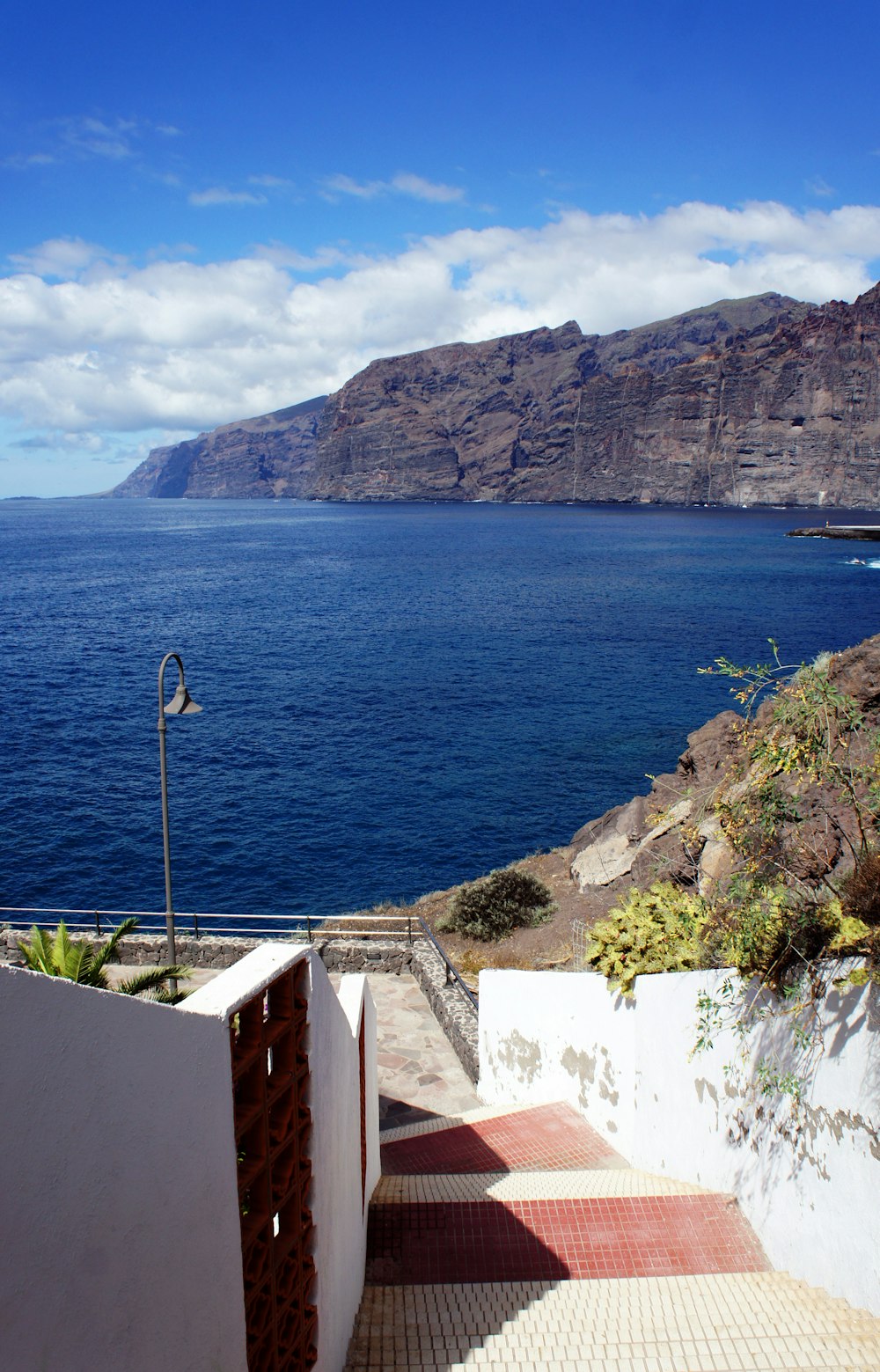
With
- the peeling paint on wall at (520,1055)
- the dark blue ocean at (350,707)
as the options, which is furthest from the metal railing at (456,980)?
the dark blue ocean at (350,707)

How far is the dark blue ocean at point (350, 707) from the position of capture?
25.3m

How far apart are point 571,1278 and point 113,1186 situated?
4166 mm

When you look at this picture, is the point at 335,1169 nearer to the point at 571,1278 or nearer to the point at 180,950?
the point at 571,1278

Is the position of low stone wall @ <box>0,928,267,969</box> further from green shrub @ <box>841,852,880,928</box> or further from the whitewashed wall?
the whitewashed wall

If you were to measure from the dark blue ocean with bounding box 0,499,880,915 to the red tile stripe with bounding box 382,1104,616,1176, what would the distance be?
14.2 meters

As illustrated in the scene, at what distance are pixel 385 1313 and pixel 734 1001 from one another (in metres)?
2.77

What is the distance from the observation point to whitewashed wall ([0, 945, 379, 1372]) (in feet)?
7.76

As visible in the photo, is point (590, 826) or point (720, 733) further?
point (590, 826)

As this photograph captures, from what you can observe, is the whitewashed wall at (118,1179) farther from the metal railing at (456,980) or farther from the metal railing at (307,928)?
the metal railing at (456,980)

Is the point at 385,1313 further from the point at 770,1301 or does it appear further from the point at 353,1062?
the point at 770,1301

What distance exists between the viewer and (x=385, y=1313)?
17.5ft

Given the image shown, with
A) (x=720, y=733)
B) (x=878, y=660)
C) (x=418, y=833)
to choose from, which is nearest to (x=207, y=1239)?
(x=878, y=660)

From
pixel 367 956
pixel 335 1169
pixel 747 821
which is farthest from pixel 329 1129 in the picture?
pixel 367 956

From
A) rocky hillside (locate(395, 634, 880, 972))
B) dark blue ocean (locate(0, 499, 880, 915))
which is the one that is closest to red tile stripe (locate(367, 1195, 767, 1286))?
rocky hillside (locate(395, 634, 880, 972))
